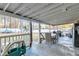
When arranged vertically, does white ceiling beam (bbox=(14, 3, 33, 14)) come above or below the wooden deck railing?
above

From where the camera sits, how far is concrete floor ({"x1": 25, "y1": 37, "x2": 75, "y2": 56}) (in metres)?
2.53

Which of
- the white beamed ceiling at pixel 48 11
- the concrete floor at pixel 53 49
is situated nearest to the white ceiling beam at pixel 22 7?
the white beamed ceiling at pixel 48 11

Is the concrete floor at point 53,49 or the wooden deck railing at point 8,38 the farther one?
the concrete floor at point 53,49

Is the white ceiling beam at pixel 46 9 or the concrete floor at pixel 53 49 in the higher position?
the white ceiling beam at pixel 46 9

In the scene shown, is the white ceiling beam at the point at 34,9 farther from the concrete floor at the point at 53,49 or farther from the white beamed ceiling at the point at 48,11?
the concrete floor at the point at 53,49

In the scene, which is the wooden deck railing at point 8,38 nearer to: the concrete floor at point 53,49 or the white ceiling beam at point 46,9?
the concrete floor at point 53,49

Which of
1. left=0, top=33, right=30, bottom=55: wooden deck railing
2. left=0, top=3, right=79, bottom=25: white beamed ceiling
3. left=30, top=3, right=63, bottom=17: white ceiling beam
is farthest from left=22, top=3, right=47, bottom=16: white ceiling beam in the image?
left=0, top=33, right=30, bottom=55: wooden deck railing

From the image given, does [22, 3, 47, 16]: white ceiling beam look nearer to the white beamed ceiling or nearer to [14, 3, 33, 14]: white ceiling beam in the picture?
the white beamed ceiling

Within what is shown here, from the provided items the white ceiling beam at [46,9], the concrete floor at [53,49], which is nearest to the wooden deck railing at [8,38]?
the concrete floor at [53,49]

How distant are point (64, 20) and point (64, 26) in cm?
14

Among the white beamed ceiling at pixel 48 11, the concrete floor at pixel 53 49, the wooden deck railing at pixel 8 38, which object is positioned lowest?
the concrete floor at pixel 53 49

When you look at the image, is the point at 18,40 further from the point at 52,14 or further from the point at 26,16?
the point at 52,14

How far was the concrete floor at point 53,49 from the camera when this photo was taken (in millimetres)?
A: 2529

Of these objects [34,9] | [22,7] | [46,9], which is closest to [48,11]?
[46,9]
